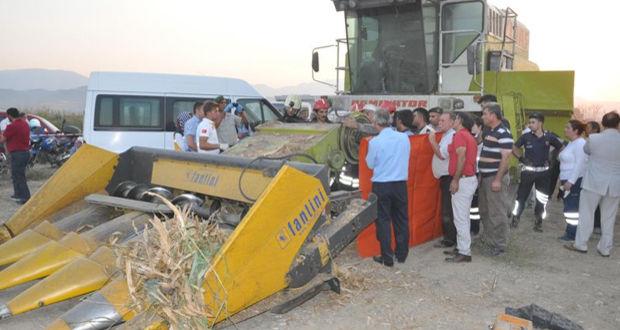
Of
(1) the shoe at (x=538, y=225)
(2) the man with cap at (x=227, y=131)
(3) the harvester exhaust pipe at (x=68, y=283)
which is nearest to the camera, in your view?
(3) the harvester exhaust pipe at (x=68, y=283)

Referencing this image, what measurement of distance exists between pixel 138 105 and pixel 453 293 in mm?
7814

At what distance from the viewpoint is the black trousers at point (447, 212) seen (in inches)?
246

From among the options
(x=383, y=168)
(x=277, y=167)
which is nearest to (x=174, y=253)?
(x=277, y=167)

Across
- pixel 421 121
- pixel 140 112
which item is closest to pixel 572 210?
pixel 421 121

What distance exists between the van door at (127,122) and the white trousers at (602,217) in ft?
25.5

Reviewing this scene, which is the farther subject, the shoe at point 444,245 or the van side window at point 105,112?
the van side window at point 105,112

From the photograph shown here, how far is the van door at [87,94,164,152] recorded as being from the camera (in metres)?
10.1

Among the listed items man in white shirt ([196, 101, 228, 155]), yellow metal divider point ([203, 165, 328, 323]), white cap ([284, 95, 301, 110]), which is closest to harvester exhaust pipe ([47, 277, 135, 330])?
yellow metal divider point ([203, 165, 328, 323])

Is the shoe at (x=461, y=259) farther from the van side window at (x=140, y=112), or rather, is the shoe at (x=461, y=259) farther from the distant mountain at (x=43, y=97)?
the distant mountain at (x=43, y=97)

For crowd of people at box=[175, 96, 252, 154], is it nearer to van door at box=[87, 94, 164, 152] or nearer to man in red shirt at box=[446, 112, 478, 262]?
van door at box=[87, 94, 164, 152]

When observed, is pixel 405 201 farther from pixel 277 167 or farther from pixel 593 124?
pixel 593 124

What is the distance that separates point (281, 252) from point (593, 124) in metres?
5.84

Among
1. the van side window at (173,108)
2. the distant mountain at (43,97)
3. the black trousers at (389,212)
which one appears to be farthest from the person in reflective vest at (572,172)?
the distant mountain at (43,97)

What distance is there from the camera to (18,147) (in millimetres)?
9281
